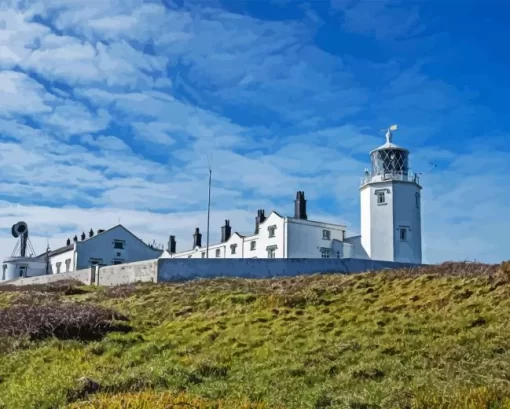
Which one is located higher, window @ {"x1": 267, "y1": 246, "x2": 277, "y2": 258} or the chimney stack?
the chimney stack

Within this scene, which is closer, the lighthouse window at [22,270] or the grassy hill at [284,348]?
the grassy hill at [284,348]

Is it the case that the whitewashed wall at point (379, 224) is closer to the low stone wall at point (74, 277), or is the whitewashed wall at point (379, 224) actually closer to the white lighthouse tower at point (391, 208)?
the white lighthouse tower at point (391, 208)

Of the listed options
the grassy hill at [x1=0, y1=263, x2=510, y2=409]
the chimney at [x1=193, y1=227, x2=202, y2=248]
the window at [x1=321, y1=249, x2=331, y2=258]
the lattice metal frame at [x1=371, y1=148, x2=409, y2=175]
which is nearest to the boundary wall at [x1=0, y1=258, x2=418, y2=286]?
the grassy hill at [x1=0, y1=263, x2=510, y2=409]

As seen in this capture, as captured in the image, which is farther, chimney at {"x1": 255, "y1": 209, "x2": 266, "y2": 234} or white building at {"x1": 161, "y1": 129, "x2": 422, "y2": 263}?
chimney at {"x1": 255, "y1": 209, "x2": 266, "y2": 234}

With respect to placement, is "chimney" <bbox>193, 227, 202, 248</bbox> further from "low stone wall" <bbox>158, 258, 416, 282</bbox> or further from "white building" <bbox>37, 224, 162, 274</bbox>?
"low stone wall" <bbox>158, 258, 416, 282</bbox>

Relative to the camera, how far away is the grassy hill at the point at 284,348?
9.38m

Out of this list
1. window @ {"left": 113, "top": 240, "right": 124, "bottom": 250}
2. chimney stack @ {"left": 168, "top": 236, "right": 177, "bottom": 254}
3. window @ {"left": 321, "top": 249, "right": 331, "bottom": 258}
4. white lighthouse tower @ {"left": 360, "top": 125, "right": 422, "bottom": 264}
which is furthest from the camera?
chimney stack @ {"left": 168, "top": 236, "right": 177, "bottom": 254}

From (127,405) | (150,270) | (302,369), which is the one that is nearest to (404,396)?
(302,369)

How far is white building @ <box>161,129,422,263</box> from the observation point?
4709 centimetres

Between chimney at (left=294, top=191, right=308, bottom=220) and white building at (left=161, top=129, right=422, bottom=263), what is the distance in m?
1.24

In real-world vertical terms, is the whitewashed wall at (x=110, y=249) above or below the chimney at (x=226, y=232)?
below

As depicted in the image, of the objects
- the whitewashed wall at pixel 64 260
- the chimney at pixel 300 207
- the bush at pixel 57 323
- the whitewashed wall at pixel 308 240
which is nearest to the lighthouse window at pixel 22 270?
the whitewashed wall at pixel 64 260

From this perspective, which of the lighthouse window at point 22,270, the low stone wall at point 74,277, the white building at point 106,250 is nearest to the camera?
the low stone wall at point 74,277

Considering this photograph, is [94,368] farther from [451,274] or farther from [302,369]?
[451,274]
